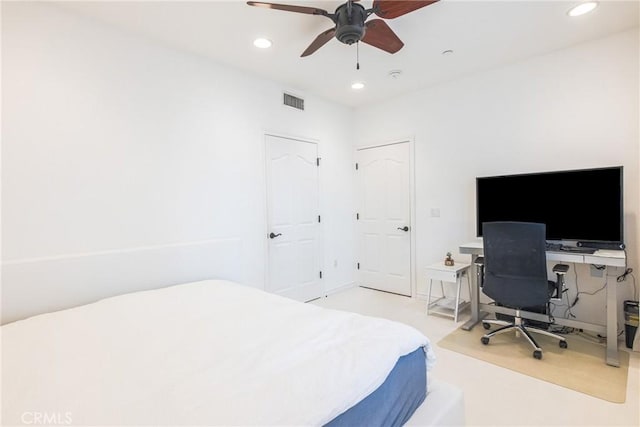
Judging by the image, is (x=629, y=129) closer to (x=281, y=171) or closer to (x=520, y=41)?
(x=520, y=41)

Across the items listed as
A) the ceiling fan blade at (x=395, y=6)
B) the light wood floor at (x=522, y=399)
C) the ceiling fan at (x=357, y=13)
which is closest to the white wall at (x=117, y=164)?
the ceiling fan at (x=357, y=13)

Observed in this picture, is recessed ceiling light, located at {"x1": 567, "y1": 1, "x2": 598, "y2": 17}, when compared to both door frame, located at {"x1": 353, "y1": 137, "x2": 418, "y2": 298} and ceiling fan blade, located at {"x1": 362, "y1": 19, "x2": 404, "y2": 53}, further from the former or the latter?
door frame, located at {"x1": 353, "y1": 137, "x2": 418, "y2": 298}

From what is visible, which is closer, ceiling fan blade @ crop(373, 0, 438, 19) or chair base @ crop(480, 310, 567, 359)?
ceiling fan blade @ crop(373, 0, 438, 19)

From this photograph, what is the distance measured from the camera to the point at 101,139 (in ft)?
7.91

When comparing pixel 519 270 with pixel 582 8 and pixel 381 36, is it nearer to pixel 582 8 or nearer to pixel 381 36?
pixel 582 8

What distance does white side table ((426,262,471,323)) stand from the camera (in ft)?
11.0

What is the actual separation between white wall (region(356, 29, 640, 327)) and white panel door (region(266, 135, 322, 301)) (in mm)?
1252

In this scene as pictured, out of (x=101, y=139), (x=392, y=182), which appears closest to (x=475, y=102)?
(x=392, y=182)

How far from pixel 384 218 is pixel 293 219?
136 cm

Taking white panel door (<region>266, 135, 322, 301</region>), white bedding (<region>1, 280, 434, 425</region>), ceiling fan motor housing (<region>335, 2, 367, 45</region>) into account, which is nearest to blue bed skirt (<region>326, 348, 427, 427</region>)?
white bedding (<region>1, 280, 434, 425</region>)

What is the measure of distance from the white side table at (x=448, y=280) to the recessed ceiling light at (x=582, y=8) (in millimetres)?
2410

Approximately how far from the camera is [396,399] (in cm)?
122

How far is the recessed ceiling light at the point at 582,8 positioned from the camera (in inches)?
90.7

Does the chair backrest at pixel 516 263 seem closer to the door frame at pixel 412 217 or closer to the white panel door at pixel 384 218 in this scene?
the door frame at pixel 412 217
